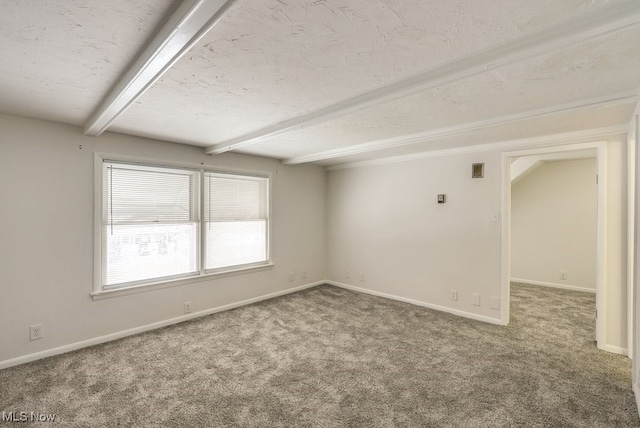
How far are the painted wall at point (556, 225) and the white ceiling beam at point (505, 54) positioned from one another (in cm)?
494

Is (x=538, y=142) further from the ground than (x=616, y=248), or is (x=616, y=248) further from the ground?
(x=538, y=142)

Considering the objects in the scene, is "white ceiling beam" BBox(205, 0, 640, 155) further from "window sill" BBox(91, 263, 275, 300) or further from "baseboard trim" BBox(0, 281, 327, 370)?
"baseboard trim" BBox(0, 281, 327, 370)

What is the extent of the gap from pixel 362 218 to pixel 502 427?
335 centimetres

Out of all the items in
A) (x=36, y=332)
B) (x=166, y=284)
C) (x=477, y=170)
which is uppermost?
(x=477, y=170)

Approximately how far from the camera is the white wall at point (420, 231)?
359cm

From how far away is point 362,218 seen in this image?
192 inches

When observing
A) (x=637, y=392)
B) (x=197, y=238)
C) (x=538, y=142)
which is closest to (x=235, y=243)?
(x=197, y=238)

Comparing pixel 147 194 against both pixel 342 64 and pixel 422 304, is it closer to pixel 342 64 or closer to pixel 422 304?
pixel 342 64

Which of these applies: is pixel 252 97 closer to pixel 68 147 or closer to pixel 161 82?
pixel 161 82

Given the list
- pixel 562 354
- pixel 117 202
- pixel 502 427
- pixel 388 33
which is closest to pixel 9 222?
pixel 117 202

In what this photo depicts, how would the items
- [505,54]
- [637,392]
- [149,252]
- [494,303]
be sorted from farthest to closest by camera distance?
1. [494,303]
2. [149,252]
3. [637,392]
4. [505,54]

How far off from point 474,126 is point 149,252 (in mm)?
3753

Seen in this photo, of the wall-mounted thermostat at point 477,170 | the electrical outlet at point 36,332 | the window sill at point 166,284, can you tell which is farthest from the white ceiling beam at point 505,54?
the electrical outlet at point 36,332

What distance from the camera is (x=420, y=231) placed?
4180mm
